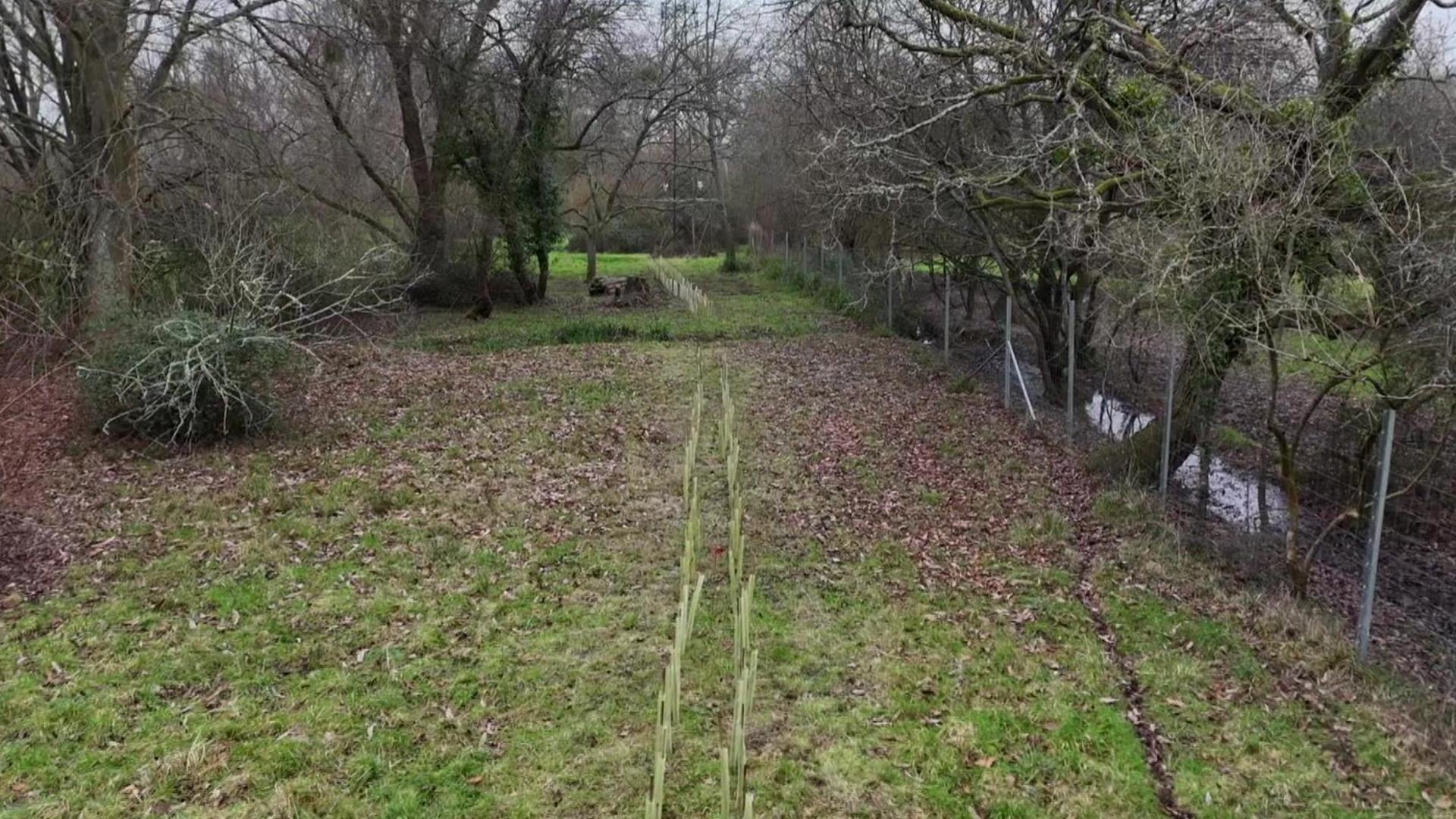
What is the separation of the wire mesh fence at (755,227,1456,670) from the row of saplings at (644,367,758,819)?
11.2 feet

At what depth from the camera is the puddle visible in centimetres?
795

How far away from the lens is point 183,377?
328 inches

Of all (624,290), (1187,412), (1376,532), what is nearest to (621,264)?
(624,290)

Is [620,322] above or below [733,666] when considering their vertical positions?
above

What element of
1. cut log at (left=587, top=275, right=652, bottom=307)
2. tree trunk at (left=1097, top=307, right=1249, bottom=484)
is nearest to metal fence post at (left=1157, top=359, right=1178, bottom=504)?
tree trunk at (left=1097, top=307, right=1249, bottom=484)

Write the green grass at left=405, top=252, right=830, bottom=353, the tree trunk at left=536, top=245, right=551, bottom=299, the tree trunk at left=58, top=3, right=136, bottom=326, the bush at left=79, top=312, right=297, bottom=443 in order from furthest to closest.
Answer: the tree trunk at left=536, top=245, right=551, bottom=299
the green grass at left=405, top=252, right=830, bottom=353
the tree trunk at left=58, top=3, right=136, bottom=326
the bush at left=79, top=312, right=297, bottom=443

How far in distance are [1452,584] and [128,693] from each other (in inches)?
334

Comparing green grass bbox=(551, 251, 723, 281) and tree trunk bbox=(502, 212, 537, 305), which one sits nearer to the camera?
tree trunk bbox=(502, 212, 537, 305)

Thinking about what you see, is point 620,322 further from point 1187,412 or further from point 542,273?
point 1187,412

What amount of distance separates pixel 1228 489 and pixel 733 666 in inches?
244

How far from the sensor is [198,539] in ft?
22.0

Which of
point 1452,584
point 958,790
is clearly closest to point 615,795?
point 958,790

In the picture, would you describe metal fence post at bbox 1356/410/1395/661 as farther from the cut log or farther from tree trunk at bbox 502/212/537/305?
the cut log

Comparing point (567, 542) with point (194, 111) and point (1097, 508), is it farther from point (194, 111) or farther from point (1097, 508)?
point (194, 111)
